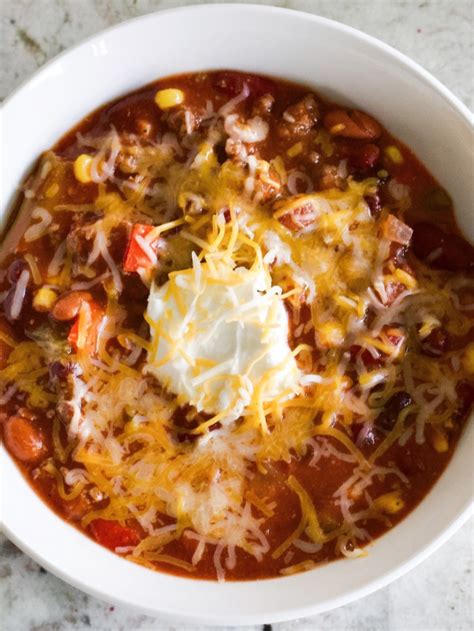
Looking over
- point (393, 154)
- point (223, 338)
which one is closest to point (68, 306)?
point (223, 338)

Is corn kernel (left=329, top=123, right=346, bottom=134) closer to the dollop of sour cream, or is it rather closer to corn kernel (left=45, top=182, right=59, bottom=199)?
the dollop of sour cream

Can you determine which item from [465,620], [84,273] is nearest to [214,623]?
[465,620]

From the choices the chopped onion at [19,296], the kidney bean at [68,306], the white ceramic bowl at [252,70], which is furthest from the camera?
the chopped onion at [19,296]

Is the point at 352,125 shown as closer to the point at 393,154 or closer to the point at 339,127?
the point at 339,127

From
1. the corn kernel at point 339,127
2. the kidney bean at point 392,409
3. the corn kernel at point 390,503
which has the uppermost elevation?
the corn kernel at point 339,127

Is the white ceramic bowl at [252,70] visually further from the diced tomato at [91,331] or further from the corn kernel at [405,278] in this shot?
the diced tomato at [91,331]

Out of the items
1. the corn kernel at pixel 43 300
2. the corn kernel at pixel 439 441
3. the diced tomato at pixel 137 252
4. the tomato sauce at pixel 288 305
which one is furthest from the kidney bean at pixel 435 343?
the corn kernel at pixel 43 300

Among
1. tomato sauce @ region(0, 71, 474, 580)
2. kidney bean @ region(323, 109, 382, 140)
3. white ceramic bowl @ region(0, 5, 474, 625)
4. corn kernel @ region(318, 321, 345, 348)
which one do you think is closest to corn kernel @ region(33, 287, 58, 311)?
tomato sauce @ region(0, 71, 474, 580)

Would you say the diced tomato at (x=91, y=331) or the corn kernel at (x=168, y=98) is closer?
the diced tomato at (x=91, y=331)
